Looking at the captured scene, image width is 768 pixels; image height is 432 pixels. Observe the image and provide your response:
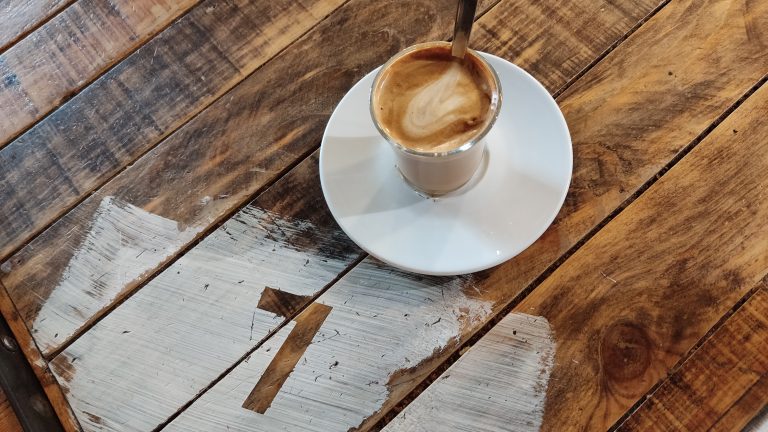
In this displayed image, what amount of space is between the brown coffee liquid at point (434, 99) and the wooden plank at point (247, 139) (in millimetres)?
163

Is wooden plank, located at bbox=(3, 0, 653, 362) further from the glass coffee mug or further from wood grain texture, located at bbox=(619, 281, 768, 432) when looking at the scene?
wood grain texture, located at bbox=(619, 281, 768, 432)

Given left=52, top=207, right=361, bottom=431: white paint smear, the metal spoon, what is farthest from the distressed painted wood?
the metal spoon

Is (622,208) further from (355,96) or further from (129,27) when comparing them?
(129,27)

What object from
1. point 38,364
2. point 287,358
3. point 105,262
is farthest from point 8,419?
point 287,358

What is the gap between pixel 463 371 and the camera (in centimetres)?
81

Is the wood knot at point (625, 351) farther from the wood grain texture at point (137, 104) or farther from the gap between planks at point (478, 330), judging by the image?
the wood grain texture at point (137, 104)

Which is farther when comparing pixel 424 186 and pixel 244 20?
pixel 244 20

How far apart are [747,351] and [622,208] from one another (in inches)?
9.3

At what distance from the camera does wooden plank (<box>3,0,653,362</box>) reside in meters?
0.90

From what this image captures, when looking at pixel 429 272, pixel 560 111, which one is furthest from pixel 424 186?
pixel 560 111

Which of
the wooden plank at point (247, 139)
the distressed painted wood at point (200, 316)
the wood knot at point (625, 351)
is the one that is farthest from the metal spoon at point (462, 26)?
the wood knot at point (625, 351)

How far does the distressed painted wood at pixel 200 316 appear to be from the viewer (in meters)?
0.84

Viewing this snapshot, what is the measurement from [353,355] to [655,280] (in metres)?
0.42

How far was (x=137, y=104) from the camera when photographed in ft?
3.19
